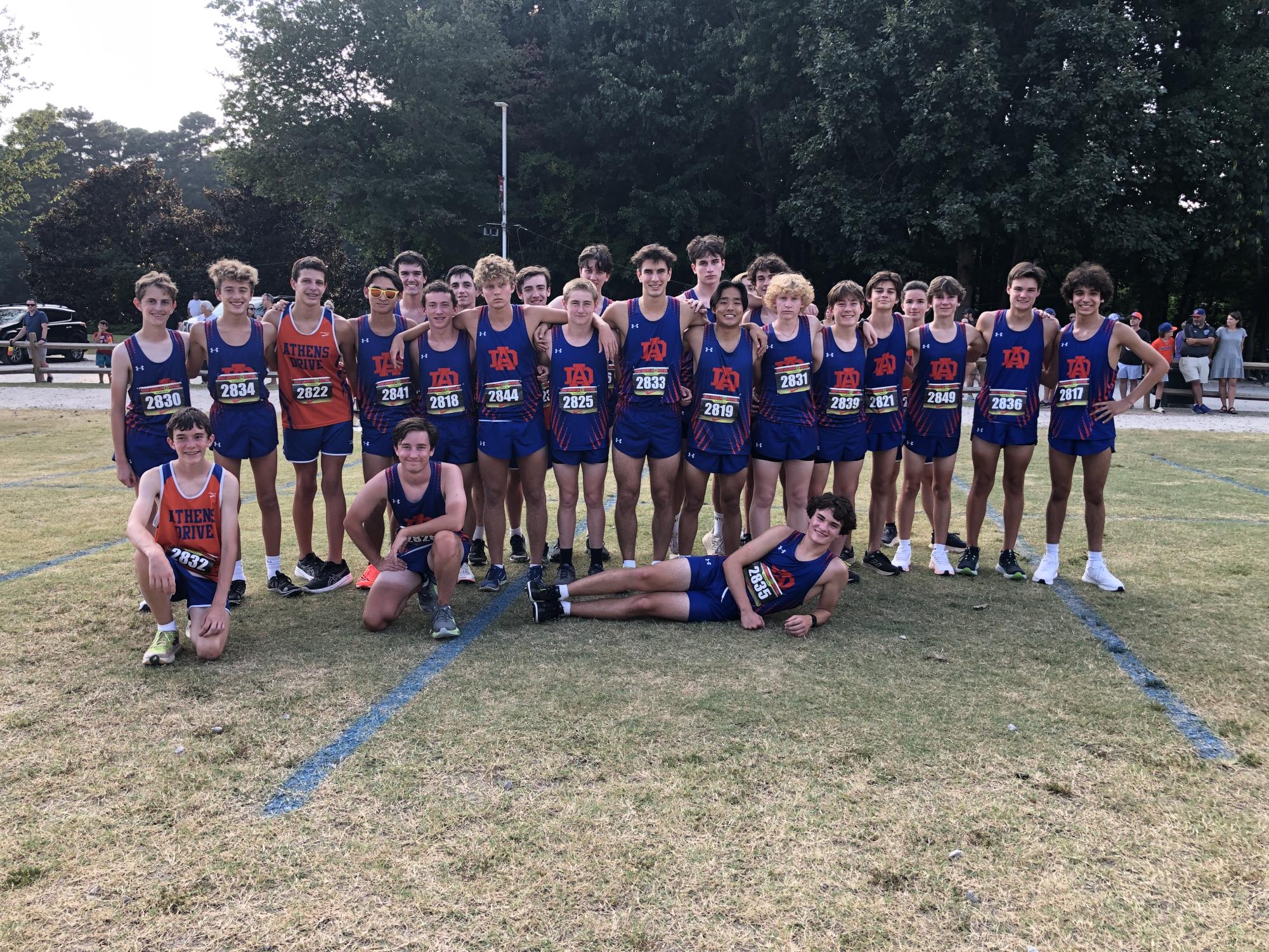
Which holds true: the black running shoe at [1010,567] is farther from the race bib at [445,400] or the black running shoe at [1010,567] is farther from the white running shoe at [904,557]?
the race bib at [445,400]

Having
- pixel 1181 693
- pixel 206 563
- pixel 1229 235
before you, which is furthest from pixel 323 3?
pixel 1181 693

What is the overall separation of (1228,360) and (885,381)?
1654 centimetres

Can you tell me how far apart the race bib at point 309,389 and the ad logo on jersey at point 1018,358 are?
14.6ft

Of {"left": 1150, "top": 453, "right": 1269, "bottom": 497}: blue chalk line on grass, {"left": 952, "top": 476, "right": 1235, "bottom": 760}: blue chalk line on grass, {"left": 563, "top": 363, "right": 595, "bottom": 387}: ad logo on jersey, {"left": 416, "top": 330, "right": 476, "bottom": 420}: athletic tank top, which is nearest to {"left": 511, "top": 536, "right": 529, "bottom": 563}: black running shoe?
{"left": 416, "top": 330, "right": 476, "bottom": 420}: athletic tank top

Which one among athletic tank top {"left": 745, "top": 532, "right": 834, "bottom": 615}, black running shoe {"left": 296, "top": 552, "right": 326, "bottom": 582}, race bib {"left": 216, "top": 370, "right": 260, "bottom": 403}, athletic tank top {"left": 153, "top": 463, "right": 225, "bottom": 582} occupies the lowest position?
black running shoe {"left": 296, "top": 552, "right": 326, "bottom": 582}

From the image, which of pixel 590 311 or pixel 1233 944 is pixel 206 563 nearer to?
pixel 590 311

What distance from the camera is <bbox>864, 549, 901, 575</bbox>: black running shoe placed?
6.29 m

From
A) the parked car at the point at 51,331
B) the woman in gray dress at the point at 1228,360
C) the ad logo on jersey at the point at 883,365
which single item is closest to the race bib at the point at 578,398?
the ad logo on jersey at the point at 883,365

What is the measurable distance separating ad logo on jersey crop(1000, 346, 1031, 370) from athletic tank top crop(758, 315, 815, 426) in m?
1.42

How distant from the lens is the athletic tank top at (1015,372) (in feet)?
19.5

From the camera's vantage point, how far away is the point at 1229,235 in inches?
885

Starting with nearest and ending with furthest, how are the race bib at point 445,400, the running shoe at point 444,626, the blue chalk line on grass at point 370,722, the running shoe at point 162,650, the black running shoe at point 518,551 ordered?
the blue chalk line on grass at point 370,722, the running shoe at point 162,650, the running shoe at point 444,626, the race bib at point 445,400, the black running shoe at point 518,551

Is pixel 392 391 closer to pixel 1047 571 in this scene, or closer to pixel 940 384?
pixel 940 384

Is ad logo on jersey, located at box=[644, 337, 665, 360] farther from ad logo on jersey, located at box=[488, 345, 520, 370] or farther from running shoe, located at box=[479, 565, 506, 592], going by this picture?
running shoe, located at box=[479, 565, 506, 592]
